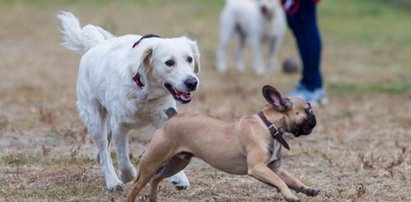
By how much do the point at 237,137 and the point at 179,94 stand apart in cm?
69

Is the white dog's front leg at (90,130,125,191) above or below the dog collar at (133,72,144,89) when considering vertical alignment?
below

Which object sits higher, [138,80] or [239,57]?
[138,80]

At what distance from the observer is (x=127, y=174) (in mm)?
5734

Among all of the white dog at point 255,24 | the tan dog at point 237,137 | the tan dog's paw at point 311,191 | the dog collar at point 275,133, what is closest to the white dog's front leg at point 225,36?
the white dog at point 255,24

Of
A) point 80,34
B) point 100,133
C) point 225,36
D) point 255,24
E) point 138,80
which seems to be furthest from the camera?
point 225,36

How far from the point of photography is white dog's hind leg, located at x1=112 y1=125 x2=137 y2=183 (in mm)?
5613

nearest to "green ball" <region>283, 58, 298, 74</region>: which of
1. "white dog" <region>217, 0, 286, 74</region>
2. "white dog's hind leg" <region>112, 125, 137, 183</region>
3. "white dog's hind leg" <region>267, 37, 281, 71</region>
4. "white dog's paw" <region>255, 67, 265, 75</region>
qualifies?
"white dog's paw" <region>255, 67, 265, 75</region>

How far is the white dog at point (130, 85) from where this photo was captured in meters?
5.34

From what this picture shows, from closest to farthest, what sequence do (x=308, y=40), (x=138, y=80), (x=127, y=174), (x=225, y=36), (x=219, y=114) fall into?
(x=138, y=80), (x=127, y=174), (x=219, y=114), (x=308, y=40), (x=225, y=36)

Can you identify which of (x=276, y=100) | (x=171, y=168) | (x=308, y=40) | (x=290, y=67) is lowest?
(x=290, y=67)

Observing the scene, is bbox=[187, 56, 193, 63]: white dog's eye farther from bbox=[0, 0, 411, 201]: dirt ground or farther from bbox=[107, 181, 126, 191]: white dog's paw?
bbox=[107, 181, 126, 191]: white dog's paw

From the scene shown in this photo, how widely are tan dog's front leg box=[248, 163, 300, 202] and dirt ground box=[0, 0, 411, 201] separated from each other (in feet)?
2.83

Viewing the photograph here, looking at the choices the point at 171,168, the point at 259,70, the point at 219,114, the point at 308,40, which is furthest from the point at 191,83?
the point at 259,70

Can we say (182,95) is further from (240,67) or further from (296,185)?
(240,67)
